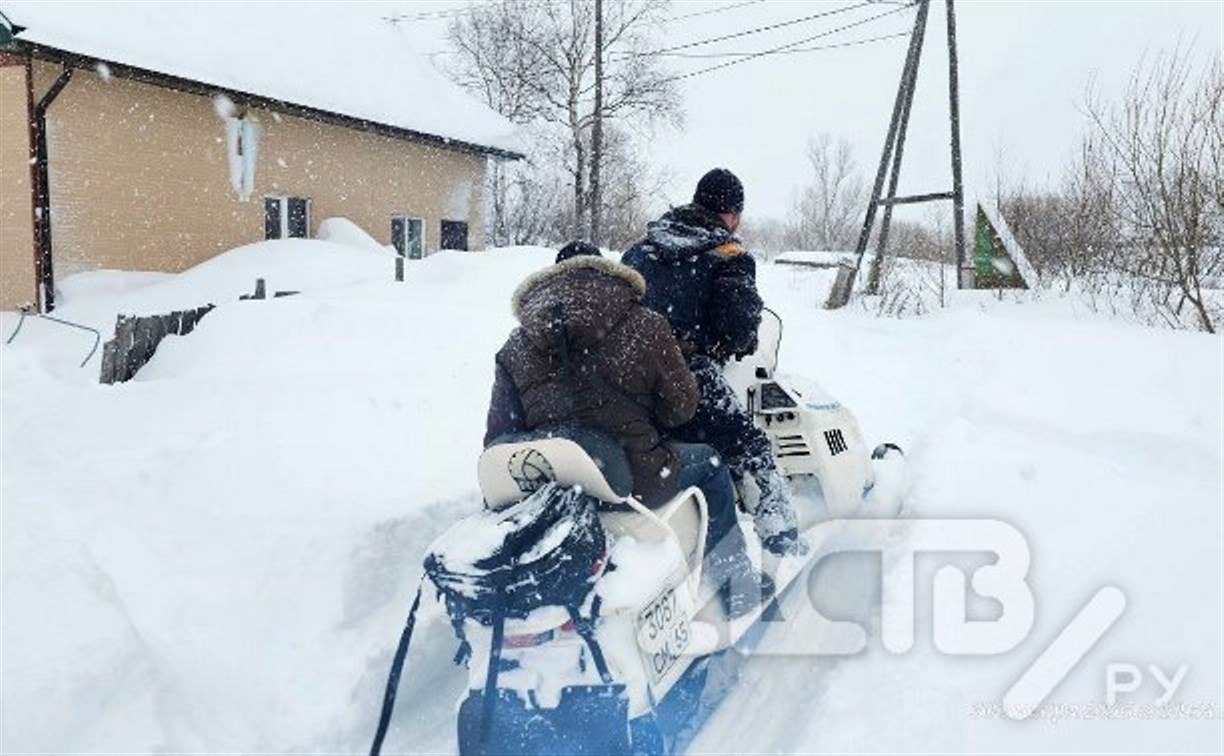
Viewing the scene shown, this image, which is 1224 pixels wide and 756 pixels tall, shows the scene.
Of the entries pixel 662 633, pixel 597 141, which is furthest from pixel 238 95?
pixel 662 633

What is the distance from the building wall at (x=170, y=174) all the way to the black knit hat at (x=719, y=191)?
38.0ft

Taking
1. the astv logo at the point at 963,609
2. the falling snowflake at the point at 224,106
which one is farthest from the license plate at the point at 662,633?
the falling snowflake at the point at 224,106

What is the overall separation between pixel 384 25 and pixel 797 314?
15.1 metres

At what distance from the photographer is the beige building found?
1235cm

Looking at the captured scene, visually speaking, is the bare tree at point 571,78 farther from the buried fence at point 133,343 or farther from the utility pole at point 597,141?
the buried fence at point 133,343

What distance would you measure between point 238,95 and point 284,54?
93.6 inches

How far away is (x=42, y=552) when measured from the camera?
3.59 metres

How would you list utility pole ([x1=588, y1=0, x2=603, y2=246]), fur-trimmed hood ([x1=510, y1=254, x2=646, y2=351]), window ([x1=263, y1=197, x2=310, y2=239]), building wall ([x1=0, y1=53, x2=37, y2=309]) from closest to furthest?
1. fur-trimmed hood ([x1=510, y1=254, x2=646, y2=351])
2. building wall ([x1=0, y1=53, x2=37, y2=309])
3. window ([x1=263, y1=197, x2=310, y2=239])
4. utility pole ([x1=588, y1=0, x2=603, y2=246])

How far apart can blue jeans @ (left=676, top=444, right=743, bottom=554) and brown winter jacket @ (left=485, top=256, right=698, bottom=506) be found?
240 millimetres

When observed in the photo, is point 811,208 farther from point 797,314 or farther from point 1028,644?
point 1028,644

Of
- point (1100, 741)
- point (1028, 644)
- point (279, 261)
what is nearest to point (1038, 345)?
point (1028, 644)

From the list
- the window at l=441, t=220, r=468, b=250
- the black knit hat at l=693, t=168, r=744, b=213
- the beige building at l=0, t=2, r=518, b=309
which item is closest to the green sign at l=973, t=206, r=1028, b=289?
the black knit hat at l=693, t=168, r=744, b=213

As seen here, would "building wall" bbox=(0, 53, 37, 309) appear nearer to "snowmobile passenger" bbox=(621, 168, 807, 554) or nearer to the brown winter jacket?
"snowmobile passenger" bbox=(621, 168, 807, 554)

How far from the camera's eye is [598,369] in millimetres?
2814
